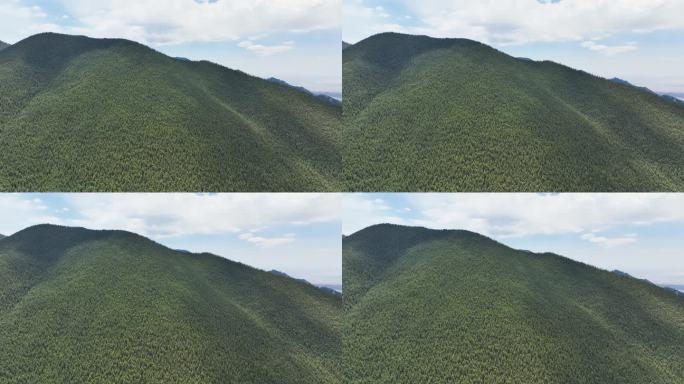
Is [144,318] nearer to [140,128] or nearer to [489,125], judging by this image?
[140,128]

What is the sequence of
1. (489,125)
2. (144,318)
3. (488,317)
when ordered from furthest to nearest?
→ (489,125) < (488,317) < (144,318)

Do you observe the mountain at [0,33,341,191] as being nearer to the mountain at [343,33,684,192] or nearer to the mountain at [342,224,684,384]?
the mountain at [343,33,684,192]

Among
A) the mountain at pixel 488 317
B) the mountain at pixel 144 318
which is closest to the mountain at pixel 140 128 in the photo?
the mountain at pixel 144 318

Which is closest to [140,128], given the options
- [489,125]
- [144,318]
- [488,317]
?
[144,318]

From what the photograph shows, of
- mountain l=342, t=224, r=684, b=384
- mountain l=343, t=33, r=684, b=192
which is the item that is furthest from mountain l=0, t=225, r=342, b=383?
mountain l=343, t=33, r=684, b=192

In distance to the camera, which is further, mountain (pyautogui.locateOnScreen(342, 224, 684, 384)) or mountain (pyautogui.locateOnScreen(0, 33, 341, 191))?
mountain (pyautogui.locateOnScreen(0, 33, 341, 191))

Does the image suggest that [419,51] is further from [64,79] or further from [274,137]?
[64,79]

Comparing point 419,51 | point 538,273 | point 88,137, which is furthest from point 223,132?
point 538,273
